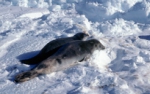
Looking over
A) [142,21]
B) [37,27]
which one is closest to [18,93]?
[37,27]

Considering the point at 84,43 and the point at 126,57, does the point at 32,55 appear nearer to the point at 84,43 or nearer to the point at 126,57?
the point at 84,43

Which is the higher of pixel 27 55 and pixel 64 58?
pixel 64 58

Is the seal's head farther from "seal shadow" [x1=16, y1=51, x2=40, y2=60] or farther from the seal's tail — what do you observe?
the seal's tail

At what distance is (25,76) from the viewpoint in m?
3.86

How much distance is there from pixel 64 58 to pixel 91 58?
0.50m

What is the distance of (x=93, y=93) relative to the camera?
351cm

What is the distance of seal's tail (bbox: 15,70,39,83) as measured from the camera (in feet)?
12.5

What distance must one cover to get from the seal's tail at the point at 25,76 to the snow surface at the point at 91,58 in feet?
0.20

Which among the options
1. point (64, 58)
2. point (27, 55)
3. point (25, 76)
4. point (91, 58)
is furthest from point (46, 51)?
point (25, 76)

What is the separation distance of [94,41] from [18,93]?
1948mm

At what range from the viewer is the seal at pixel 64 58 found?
12.8 ft

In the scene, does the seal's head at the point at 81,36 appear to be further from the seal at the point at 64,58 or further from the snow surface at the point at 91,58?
the seal at the point at 64,58

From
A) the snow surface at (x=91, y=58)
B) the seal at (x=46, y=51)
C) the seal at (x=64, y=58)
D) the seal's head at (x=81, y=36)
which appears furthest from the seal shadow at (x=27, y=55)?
the seal's head at (x=81, y=36)

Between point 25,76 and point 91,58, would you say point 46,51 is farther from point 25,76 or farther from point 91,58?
point 25,76
